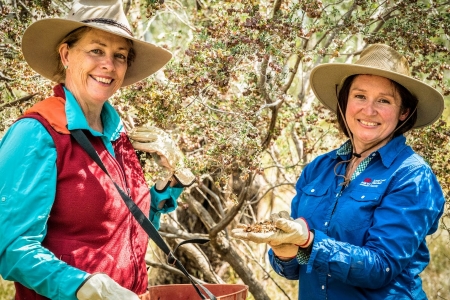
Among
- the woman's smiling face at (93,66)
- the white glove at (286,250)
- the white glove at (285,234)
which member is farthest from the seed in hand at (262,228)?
the woman's smiling face at (93,66)

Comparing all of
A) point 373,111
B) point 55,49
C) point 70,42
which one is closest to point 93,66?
point 70,42

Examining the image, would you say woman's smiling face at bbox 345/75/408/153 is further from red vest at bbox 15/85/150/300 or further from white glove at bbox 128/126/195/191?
red vest at bbox 15/85/150/300

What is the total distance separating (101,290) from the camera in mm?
2535

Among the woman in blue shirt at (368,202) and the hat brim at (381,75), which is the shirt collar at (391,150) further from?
Answer: the hat brim at (381,75)

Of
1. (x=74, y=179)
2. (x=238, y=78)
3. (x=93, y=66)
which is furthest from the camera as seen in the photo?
(x=238, y=78)

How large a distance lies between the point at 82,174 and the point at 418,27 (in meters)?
3.06

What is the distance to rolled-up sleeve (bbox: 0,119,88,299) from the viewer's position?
2.53m

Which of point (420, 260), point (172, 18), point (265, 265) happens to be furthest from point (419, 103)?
point (172, 18)

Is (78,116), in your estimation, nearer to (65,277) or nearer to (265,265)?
(65,277)

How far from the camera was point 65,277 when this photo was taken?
254cm

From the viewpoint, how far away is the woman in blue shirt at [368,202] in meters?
3.01

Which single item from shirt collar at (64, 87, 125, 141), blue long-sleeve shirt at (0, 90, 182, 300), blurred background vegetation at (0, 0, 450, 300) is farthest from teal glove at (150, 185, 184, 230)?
blue long-sleeve shirt at (0, 90, 182, 300)

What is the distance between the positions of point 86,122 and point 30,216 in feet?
1.80

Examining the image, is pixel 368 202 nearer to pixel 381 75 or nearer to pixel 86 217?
pixel 381 75
